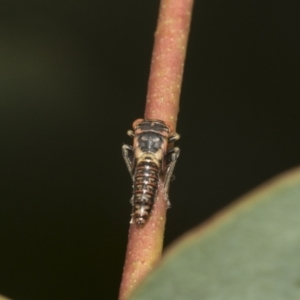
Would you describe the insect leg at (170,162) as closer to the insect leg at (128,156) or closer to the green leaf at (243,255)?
the insect leg at (128,156)

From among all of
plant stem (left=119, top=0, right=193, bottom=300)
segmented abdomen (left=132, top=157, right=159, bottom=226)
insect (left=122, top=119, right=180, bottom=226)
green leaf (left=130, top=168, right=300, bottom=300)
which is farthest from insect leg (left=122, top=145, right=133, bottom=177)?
green leaf (left=130, top=168, right=300, bottom=300)

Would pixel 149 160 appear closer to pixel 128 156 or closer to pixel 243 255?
pixel 128 156

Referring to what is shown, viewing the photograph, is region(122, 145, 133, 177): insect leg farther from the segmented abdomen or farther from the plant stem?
the plant stem

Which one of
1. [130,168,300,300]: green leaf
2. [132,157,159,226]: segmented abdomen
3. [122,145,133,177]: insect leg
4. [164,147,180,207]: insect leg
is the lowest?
[130,168,300,300]: green leaf

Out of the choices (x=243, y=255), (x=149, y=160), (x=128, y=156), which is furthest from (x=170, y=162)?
(x=243, y=255)

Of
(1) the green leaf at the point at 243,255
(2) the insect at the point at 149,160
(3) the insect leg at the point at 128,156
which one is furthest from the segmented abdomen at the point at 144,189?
(1) the green leaf at the point at 243,255

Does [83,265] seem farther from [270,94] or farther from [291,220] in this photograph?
[291,220]

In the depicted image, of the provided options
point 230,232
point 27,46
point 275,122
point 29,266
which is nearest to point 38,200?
point 29,266
